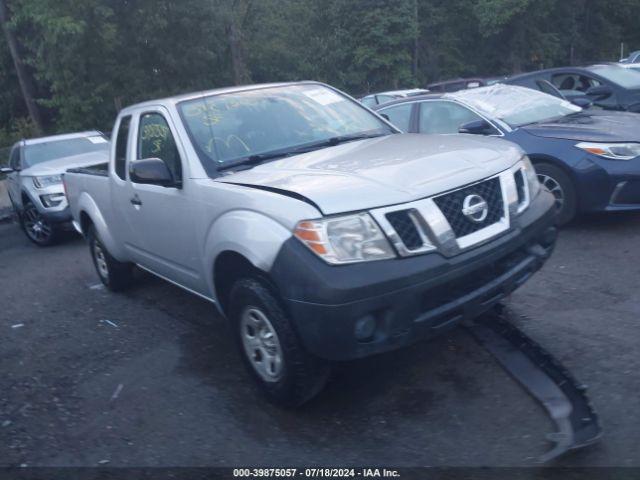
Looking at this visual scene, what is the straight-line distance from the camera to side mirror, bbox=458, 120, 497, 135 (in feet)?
23.9

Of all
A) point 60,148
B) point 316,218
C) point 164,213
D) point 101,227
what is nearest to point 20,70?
point 60,148

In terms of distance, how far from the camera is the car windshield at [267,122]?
4805 mm

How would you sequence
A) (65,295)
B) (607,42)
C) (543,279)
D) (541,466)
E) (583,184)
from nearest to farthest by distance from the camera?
(541,466) → (543,279) → (583,184) → (65,295) → (607,42)

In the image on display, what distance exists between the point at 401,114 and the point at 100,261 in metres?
4.00

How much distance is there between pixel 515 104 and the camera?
806cm

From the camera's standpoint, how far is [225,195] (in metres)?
4.21

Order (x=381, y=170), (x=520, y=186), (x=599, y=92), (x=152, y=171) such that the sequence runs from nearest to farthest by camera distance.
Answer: (x=381, y=170), (x=520, y=186), (x=152, y=171), (x=599, y=92)

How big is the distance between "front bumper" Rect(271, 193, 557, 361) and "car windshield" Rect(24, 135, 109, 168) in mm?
8662

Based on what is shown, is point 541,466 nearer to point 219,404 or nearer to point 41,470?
point 219,404

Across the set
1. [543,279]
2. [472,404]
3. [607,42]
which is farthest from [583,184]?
[607,42]

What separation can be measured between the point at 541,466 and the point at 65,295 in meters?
5.59

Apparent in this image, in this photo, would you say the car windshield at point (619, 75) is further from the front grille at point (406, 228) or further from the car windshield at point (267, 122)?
the front grille at point (406, 228)

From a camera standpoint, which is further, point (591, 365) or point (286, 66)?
point (286, 66)

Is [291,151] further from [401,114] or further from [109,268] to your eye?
[401,114]
